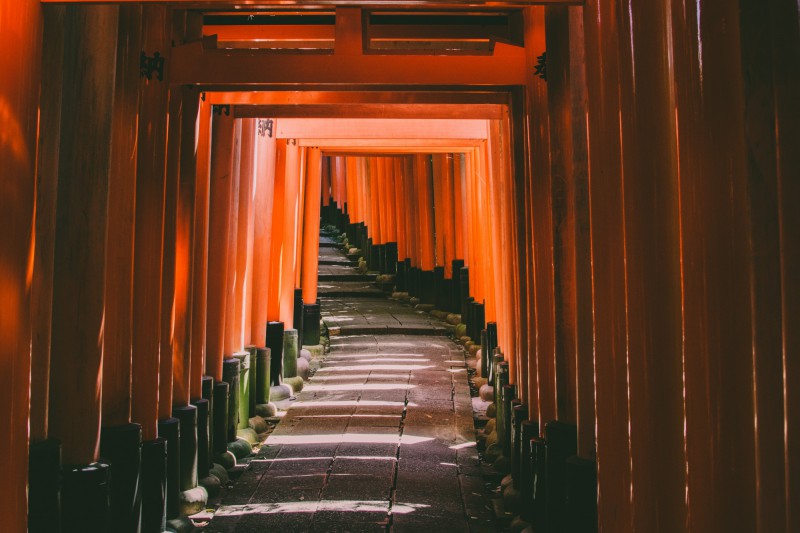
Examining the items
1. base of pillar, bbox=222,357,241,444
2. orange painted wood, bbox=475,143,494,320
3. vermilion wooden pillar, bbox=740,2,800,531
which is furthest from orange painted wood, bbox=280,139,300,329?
vermilion wooden pillar, bbox=740,2,800,531

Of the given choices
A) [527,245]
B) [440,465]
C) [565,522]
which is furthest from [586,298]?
[440,465]

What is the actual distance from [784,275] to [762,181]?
277 millimetres

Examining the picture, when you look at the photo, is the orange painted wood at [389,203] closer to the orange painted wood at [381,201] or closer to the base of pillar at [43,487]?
the orange painted wood at [381,201]

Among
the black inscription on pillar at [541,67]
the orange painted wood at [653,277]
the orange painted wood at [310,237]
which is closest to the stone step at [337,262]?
the orange painted wood at [310,237]

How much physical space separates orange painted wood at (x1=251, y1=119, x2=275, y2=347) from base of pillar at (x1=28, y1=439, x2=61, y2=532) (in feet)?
20.4

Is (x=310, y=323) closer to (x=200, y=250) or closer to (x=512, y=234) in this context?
(x=200, y=250)

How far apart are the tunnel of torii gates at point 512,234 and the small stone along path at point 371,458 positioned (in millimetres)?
633

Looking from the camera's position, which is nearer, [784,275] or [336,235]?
[784,275]

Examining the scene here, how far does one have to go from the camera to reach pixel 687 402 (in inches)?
97.3

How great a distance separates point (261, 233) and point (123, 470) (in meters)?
5.79

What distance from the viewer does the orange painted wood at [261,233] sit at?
33.3 ft

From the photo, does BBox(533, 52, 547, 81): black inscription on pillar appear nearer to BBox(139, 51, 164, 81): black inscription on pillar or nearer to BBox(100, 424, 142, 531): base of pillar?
BBox(139, 51, 164, 81): black inscription on pillar

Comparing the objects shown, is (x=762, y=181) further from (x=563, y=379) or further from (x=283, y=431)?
(x=283, y=431)

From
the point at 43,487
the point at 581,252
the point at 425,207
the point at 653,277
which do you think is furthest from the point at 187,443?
the point at 425,207
